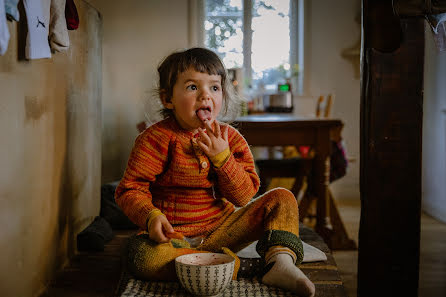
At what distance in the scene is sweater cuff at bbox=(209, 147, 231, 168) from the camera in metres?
1.29

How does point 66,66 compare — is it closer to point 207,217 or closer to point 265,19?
point 207,217

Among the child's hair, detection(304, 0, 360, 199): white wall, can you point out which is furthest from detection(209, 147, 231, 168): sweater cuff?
detection(304, 0, 360, 199): white wall

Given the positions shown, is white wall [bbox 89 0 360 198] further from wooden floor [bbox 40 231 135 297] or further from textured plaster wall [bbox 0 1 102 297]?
wooden floor [bbox 40 231 135 297]

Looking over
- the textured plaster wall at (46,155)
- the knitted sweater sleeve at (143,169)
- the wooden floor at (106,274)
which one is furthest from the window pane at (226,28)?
the knitted sweater sleeve at (143,169)

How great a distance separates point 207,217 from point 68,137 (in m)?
0.61

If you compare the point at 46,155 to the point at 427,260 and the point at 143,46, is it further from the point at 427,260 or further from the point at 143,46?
the point at 143,46

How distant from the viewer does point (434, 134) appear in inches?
136

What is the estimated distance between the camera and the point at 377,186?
1297 mm

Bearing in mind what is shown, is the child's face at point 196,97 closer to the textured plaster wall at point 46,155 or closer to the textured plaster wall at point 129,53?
the textured plaster wall at point 46,155

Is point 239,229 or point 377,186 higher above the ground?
point 377,186

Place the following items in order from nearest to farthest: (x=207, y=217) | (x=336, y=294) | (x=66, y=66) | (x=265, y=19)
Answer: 1. (x=336, y=294)
2. (x=207, y=217)
3. (x=66, y=66)
4. (x=265, y=19)

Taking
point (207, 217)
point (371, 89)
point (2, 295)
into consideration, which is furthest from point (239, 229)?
point (2, 295)

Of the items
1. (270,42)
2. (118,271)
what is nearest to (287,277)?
(118,271)

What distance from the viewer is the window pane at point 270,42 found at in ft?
14.1
